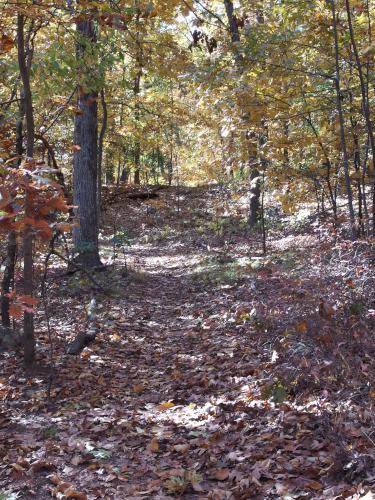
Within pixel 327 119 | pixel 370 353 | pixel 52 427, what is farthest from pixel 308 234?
pixel 52 427

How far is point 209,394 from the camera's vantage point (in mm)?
5121

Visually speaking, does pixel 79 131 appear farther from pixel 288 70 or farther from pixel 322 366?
pixel 322 366

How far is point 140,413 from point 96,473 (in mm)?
1120

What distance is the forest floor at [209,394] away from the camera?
3.51 meters

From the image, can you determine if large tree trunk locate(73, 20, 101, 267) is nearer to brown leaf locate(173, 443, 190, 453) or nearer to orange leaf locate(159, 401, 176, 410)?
orange leaf locate(159, 401, 176, 410)

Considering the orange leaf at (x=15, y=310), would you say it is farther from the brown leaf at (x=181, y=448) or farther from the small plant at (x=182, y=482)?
the brown leaf at (x=181, y=448)

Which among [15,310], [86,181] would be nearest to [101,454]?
[15,310]

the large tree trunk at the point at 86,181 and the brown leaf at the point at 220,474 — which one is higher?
the large tree trunk at the point at 86,181

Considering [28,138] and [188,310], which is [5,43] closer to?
[28,138]

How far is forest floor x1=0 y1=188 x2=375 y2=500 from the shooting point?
3.51 metres

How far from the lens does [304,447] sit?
12.1 feet

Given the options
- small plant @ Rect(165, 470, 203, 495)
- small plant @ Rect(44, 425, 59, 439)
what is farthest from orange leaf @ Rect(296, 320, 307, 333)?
small plant @ Rect(44, 425, 59, 439)

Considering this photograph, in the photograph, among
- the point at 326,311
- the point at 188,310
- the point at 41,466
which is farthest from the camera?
the point at 188,310

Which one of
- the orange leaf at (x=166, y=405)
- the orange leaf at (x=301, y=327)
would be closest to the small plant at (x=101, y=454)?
the orange leaf at (x=166, y=405)
